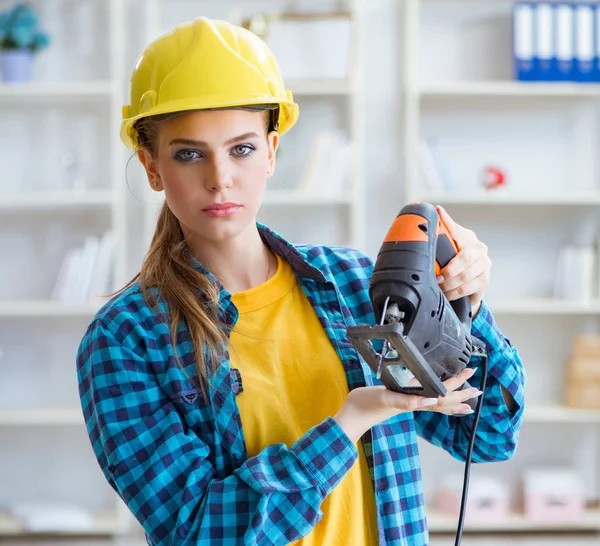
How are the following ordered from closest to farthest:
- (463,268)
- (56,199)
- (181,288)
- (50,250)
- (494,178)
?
(463,268), (181,288), (56,199), (494,178), (50,250)

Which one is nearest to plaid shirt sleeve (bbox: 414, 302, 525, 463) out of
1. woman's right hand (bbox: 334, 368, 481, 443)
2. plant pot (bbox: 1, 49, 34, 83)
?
woman's right hand (bbox: 334, 368, 481, 443)

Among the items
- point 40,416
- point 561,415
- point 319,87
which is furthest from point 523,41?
point 40,416

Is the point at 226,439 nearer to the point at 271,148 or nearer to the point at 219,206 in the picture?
the point at 219,206

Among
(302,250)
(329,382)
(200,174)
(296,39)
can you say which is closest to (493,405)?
(329,382)

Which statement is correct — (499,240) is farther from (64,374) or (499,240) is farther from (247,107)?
(247,107)

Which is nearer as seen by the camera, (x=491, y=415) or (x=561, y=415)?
(x=491, y=415)

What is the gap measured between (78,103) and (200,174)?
9.55 ft

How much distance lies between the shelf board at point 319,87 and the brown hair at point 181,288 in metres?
2.50

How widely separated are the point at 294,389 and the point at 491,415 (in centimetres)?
27

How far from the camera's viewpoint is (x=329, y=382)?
1181mm

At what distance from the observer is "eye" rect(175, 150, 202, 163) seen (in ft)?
3.68

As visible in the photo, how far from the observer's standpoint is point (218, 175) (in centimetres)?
110

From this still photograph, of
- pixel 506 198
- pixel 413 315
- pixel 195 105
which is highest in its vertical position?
pixel 195 105

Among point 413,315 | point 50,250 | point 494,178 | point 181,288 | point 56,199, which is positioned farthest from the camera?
point 50,250
